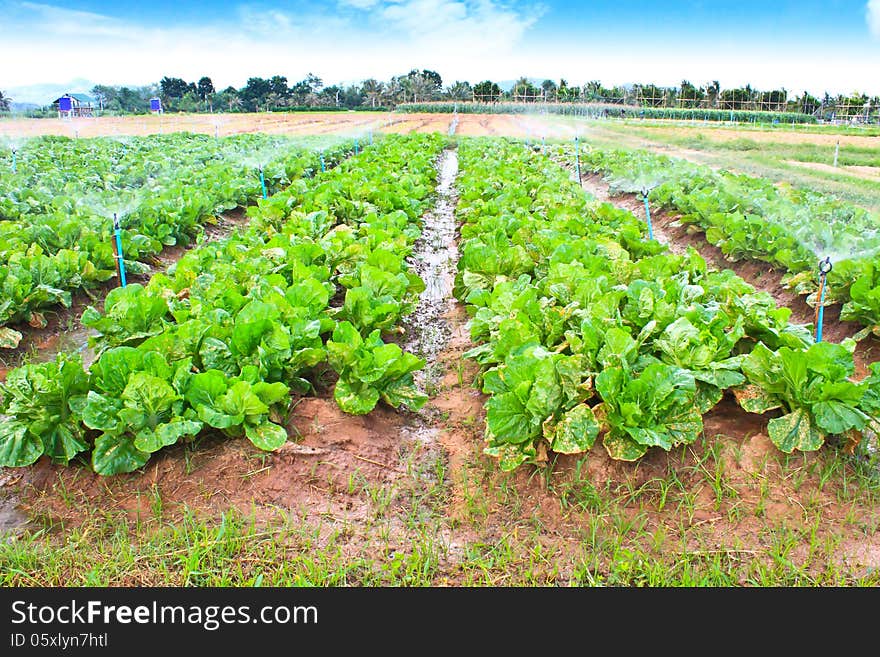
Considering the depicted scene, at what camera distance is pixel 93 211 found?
315 inches

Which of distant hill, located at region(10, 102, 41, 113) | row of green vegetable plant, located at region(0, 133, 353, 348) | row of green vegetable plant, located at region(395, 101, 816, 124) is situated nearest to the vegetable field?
row of green vegetable plant, located at region(0, 133, 353, 348)

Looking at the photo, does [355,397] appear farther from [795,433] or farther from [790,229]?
[790,229]

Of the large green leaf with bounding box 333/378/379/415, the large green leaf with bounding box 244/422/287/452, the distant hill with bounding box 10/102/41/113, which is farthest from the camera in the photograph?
the distant hill with bounding box 10/102/41/113

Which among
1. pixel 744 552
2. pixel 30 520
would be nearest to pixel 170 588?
pixel 30 520

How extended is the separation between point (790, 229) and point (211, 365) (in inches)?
220

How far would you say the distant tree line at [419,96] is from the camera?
45000 mm

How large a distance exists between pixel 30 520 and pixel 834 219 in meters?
7.75

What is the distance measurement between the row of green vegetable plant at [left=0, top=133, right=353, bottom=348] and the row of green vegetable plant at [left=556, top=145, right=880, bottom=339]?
6.18 metres

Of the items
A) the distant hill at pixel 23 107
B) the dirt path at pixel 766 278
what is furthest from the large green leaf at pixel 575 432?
the distant hill at pixel 23 107

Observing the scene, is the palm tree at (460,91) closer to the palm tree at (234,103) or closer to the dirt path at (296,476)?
the palm tree at (234,103)

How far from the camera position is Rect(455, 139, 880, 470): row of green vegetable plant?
318 cm

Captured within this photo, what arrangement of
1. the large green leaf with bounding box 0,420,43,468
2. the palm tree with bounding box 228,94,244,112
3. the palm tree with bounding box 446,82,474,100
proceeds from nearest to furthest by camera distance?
the large green leaf with bounding box 0,420,43,468 → the palm tree with bounding box 446,82,474,100 → the palm tree with bounding box 228,94,244,112

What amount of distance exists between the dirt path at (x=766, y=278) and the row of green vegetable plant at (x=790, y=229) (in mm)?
117

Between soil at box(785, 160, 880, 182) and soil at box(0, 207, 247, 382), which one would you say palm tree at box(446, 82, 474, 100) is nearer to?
soil at box(785, 160, 880, 182)
